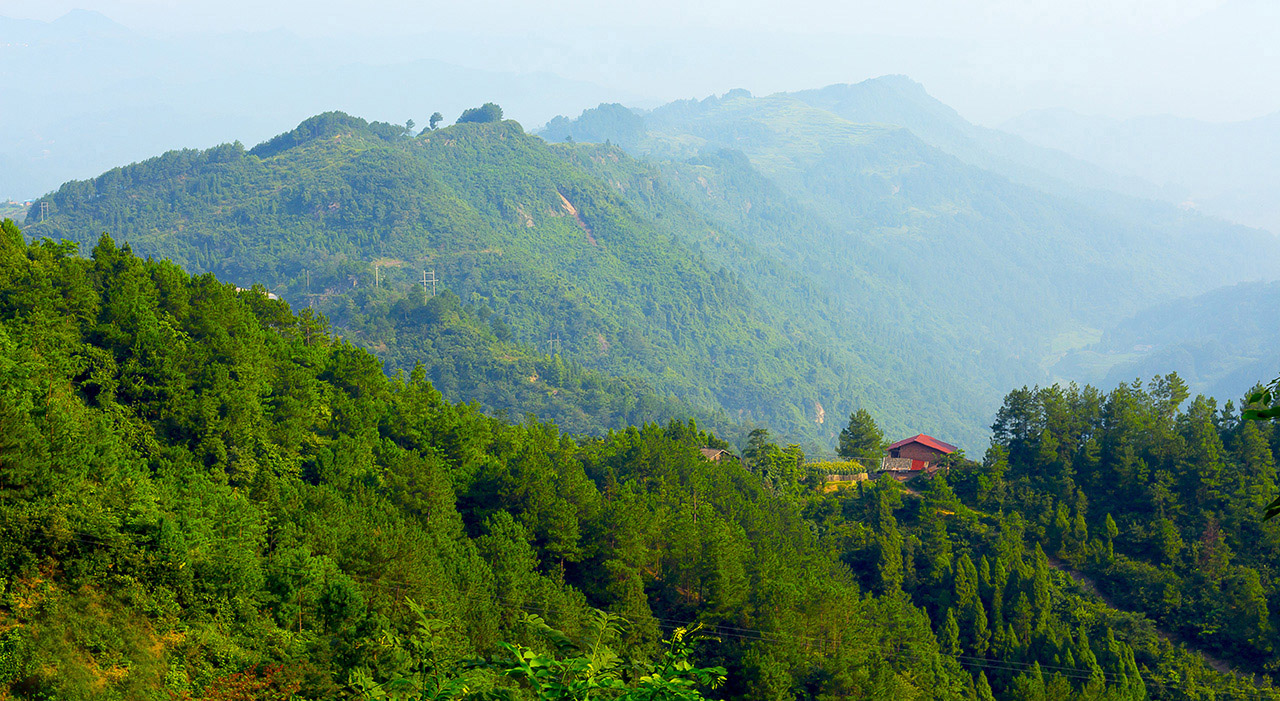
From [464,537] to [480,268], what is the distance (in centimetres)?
12314

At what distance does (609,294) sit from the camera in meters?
178

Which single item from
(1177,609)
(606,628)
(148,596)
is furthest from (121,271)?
(1177,609)

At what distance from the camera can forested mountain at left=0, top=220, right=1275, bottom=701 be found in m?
19.5

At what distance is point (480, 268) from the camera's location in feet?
505

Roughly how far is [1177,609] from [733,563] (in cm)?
2160

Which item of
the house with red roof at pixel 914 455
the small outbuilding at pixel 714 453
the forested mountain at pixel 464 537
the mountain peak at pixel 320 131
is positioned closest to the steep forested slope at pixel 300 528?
the forested mountain at pixel 464 537

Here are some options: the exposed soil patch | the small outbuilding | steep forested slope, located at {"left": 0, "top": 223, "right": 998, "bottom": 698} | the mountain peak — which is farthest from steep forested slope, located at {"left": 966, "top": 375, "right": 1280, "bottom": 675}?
the mountain peak

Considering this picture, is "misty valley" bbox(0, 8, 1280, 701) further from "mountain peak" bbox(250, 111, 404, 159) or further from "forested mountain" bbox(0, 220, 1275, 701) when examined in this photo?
"mountain peak" bbox(250, 111, 404, 159)

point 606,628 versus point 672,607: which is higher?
point 606,628

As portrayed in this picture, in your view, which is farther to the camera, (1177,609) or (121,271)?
(1177,609)

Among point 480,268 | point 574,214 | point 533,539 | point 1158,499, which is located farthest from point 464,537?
point 574,214

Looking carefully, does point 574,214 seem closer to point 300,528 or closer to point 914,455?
point 914,455

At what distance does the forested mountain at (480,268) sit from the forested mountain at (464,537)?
6206 cm

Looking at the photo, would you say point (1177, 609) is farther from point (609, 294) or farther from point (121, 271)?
point (609, 294)
